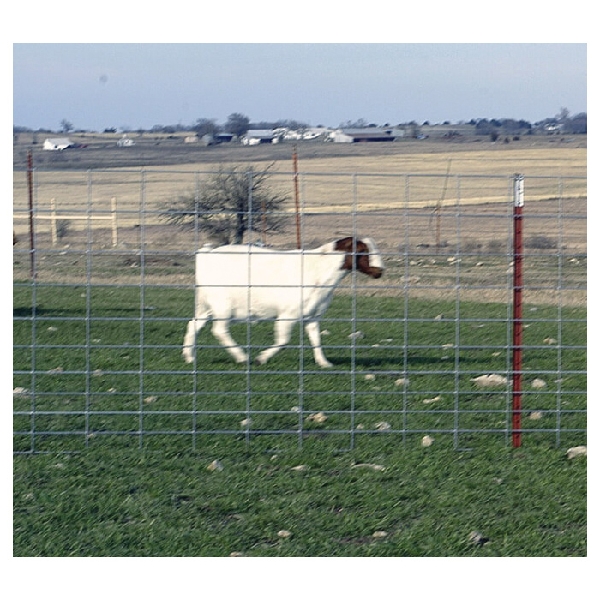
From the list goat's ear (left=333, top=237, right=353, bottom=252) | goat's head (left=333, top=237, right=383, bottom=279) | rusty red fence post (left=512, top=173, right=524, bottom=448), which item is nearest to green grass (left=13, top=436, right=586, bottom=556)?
rusty red fence post (left=512, top=173, right=524, bottom=448)

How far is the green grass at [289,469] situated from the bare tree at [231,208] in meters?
1.01

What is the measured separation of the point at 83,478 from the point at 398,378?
3620mm

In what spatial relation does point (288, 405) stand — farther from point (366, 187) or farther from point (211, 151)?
point (211, 151)

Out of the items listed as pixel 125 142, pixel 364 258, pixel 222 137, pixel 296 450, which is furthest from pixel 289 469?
pixel 125 142

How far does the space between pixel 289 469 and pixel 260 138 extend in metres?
33.4

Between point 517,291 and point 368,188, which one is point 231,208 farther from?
point 368,188

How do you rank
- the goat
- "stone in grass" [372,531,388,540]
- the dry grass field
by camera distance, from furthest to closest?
the dry grass field → the goat → "stone in grass" [372,531,388,540]

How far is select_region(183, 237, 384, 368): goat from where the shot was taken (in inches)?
372

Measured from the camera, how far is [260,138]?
3844 centimetres

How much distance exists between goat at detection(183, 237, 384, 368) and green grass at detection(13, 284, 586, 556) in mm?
547

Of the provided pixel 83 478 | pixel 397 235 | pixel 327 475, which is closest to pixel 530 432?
pixel 327 475

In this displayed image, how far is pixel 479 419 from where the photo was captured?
7.06 meters

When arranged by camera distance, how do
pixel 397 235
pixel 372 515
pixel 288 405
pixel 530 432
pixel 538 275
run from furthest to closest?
pixel 397 235
pixel 538 275
pixel 288 405
pixel 530 432
pixel 372 515

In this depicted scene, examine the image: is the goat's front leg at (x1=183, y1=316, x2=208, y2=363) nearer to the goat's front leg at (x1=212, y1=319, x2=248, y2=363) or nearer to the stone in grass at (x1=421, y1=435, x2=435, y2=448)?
the goat's front leg at (x1=212, y1=319, x2=248, y2=363)
